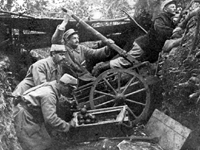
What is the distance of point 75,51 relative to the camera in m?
5.61

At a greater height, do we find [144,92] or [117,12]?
[117,12]

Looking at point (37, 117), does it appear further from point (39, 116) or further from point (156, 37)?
point (156, 37)

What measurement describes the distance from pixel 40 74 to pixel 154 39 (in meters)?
1.77

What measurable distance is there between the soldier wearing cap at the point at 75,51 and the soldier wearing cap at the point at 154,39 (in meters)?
0.16

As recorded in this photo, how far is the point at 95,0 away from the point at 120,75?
3.91 feet

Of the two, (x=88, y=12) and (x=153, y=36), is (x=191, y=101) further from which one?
(x=88, y=12)

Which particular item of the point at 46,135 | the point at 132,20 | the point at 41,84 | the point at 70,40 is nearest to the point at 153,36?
the point at 132,20

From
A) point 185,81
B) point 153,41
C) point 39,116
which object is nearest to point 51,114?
point 39,116

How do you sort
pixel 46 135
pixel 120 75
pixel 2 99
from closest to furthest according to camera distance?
pixel 2 99, pixel 46 135, pixel 120 75

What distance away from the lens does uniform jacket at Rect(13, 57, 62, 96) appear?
5.22 m

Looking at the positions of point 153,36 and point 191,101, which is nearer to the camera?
point 191,101

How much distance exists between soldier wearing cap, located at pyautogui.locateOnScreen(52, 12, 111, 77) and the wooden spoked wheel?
0.38m

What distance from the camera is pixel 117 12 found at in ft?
18.9

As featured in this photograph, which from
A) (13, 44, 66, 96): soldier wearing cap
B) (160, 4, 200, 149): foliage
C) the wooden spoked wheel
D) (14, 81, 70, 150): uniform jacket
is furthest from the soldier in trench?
(160, 4, 200, 149): foliage
